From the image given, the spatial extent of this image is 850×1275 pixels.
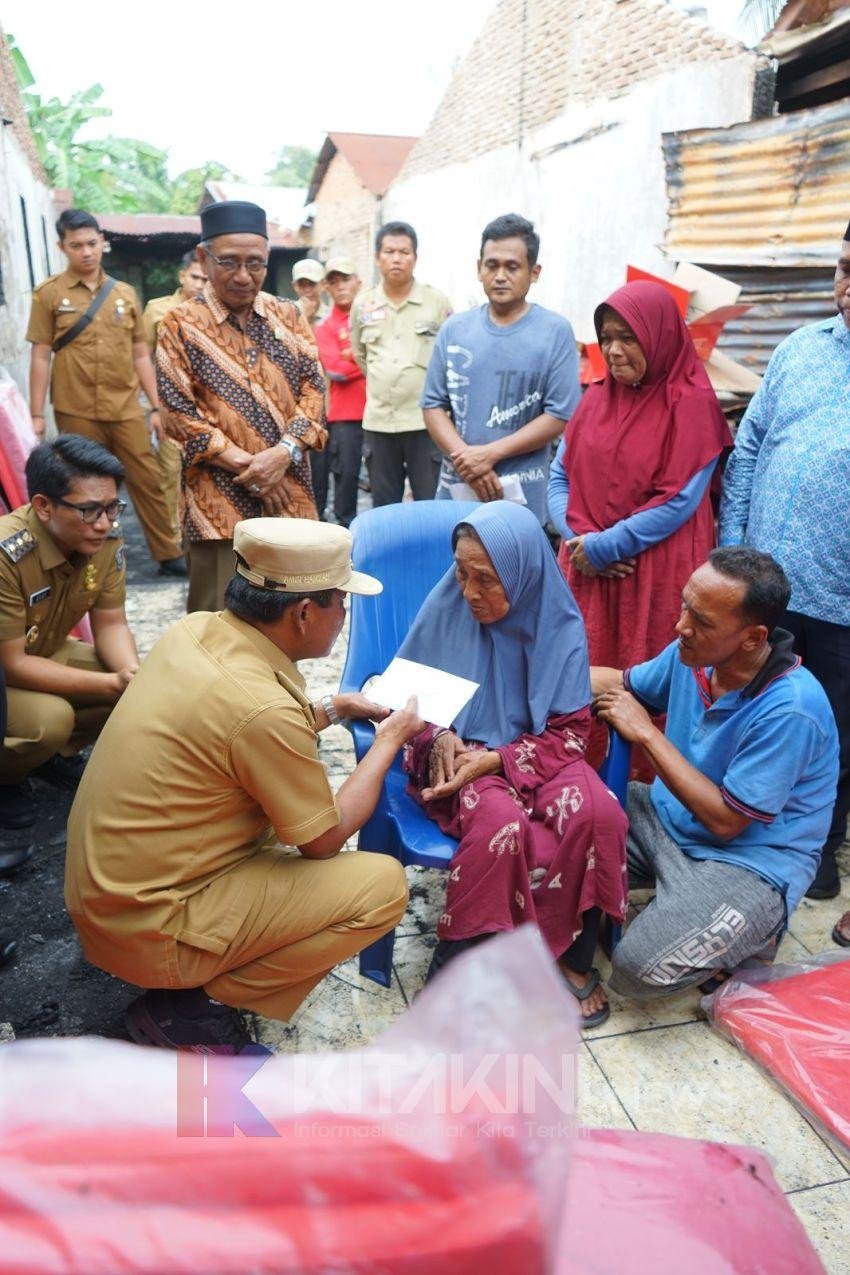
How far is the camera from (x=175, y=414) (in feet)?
11.0

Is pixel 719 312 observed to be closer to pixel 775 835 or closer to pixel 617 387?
pixel 617 387

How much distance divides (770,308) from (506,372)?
251 cm

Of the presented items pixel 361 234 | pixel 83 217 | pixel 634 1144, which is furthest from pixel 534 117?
pixel 634 1144

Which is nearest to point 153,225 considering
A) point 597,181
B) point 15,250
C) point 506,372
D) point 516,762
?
point 15,250

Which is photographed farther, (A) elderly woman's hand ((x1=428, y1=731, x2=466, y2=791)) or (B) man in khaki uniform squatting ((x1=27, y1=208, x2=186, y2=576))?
(B) man in khaki uniform squatting ((x1=27, y1=208, x2=186, y2=576))

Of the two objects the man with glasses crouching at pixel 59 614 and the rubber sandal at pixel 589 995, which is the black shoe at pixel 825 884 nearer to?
the rubber sandal at pixel 589 995

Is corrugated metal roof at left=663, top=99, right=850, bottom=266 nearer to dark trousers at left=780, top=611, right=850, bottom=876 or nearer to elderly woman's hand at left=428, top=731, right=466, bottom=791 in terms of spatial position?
dark trousers at left=780, top=611, right=850, bottom=876

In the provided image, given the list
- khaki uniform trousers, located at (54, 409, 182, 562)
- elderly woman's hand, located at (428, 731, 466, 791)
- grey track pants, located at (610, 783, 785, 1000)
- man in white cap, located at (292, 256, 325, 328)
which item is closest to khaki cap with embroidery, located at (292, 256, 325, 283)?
man in white cap, located at (292, 256, 325, 328)

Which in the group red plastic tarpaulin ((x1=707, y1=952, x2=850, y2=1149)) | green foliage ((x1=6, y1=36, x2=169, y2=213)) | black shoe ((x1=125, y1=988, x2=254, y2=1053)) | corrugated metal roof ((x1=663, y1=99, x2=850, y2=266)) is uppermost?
green foliage ((x1=6, y1=36, x2=169, y2=213))

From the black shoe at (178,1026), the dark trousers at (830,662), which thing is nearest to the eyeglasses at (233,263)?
the dark trousers at (830,662)

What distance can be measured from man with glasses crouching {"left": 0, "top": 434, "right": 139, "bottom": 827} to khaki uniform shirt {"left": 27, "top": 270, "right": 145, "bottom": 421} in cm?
264

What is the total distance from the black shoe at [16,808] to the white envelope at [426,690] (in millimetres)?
1486

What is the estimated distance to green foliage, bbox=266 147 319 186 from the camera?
57.2 m

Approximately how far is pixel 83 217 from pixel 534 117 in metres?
5.30
